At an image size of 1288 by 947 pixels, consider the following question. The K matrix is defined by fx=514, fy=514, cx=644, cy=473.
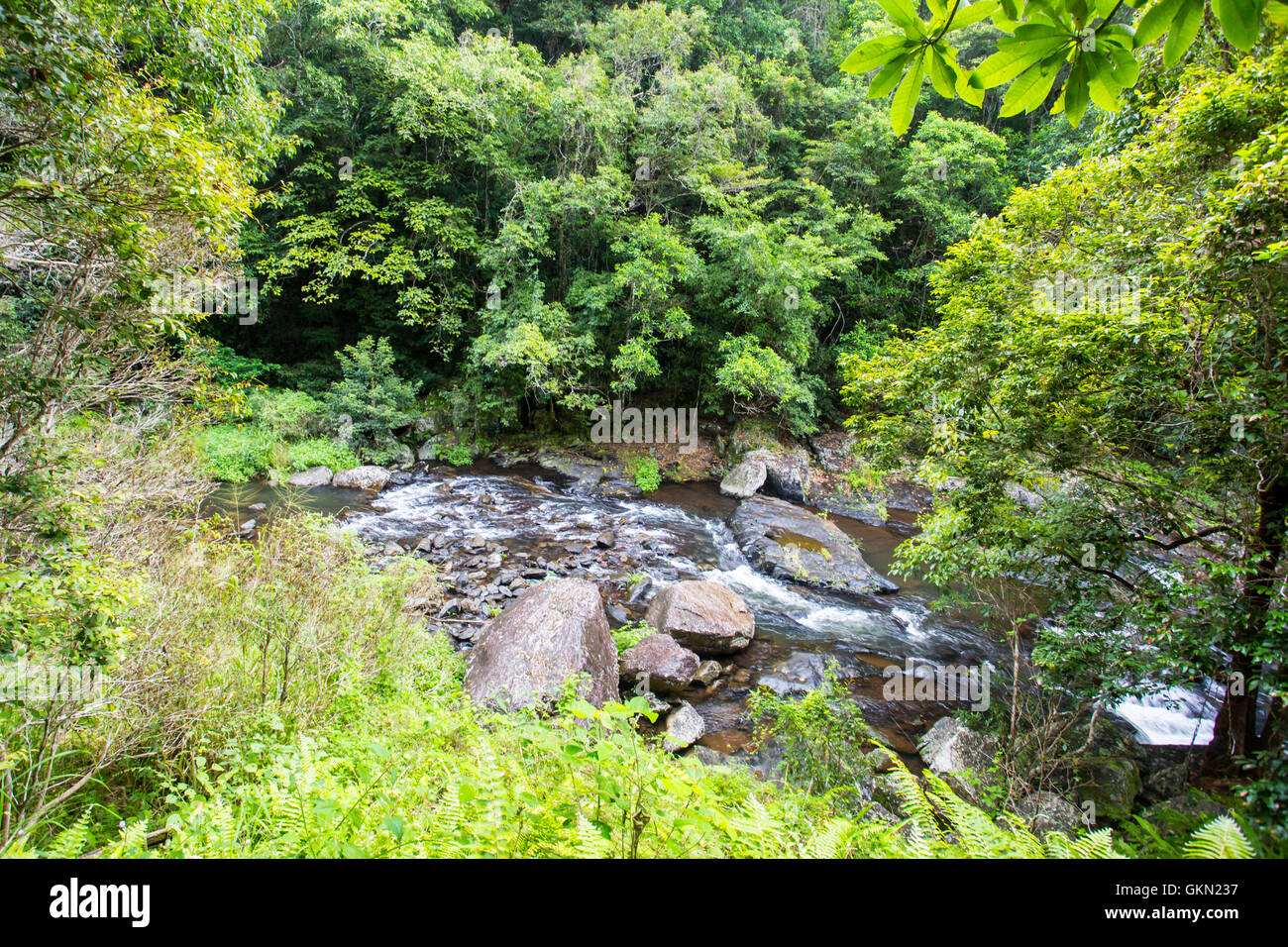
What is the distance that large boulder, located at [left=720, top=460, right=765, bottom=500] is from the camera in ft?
46.9

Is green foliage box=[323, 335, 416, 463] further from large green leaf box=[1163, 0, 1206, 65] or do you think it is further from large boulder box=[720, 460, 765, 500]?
large green leaf box=[1163, 0, 1206, 65]

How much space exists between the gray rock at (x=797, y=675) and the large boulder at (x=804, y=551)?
2.58 meters

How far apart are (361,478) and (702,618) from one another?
9844 mm

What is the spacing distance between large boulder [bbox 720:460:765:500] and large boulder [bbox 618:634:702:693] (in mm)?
8227

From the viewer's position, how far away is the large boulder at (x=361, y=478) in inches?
496

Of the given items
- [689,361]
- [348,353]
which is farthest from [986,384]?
[348,353]

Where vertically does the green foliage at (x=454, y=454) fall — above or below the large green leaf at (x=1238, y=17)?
below

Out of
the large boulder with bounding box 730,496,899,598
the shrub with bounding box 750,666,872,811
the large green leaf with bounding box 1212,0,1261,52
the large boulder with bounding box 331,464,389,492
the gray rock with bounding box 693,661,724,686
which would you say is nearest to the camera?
the large green leaf with bounding box 1212,0,1261,52

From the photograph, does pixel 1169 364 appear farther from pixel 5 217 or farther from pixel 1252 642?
pixel 5 217

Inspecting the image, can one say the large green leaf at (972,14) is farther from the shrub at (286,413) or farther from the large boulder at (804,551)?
the shrub at (286,413)

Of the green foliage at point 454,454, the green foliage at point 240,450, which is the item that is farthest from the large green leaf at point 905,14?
the green foliage at point 454,454

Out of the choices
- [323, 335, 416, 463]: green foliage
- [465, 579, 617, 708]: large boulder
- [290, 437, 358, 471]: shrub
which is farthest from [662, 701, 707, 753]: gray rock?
[323, 335, 416, 463]: green foliage

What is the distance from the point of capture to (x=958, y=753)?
193 inches
